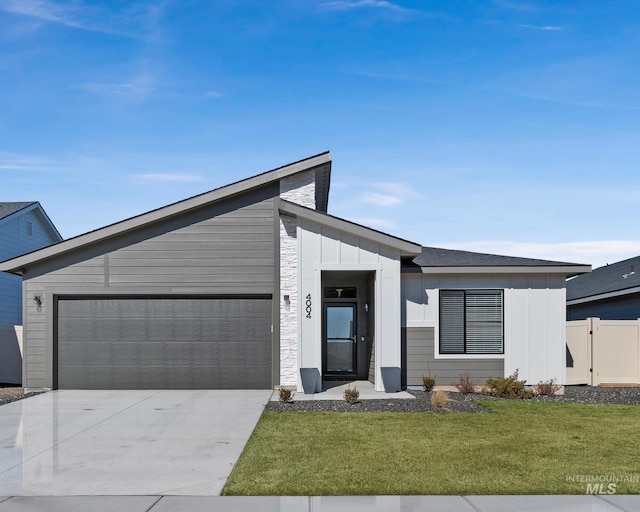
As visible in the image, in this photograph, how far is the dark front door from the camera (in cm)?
1784

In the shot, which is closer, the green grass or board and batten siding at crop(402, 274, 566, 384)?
the green grass

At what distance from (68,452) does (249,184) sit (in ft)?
27.9

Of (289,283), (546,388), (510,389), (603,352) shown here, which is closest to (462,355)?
(510,389)

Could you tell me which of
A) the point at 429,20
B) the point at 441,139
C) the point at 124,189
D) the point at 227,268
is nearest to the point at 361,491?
the point at 227,268

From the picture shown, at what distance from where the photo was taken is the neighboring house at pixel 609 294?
21766 mm

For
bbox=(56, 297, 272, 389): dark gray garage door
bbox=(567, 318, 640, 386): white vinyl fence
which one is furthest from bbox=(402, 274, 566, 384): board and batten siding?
bbox=(56, 297, 272, 389): dark gray garage door

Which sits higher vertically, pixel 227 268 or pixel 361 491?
pixel 227 268

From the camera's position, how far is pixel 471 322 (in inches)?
640

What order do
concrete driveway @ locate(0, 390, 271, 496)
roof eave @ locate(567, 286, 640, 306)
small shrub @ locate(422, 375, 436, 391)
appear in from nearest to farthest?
concrete driveway @ locate(0, 390, 271, 496)
small shrub @ locate(422, 375, 436, 391)
roof eave @ locate(567, 286, 640, 306)

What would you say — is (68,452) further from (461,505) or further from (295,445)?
(461,505)

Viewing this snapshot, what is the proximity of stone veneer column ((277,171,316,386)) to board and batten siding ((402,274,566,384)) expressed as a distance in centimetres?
286

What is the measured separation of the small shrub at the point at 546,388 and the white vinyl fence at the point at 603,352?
6.17 feet

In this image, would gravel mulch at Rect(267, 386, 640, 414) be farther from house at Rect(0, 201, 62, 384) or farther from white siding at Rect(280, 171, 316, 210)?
house at Rect(0, 201, 62, 384)

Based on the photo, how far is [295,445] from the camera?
9219 millimetres
